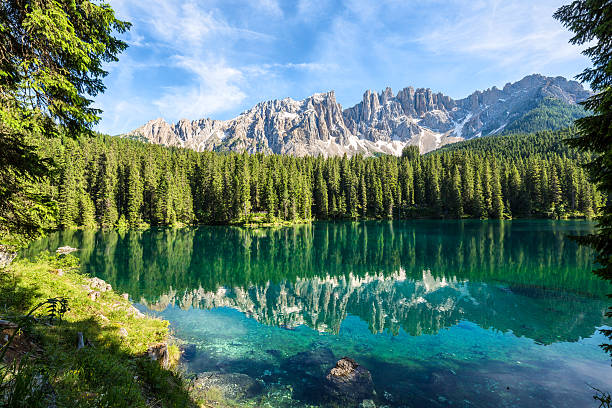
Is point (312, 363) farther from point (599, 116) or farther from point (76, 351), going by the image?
point (599, 116)

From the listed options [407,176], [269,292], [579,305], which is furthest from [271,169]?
[579,305]

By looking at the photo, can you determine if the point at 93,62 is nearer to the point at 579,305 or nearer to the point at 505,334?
the point at 505,334

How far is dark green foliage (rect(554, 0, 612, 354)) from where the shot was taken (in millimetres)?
7270

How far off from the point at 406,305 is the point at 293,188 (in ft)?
249

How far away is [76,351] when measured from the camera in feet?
19.3

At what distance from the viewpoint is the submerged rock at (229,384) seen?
1047cm

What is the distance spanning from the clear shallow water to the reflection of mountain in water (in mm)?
111

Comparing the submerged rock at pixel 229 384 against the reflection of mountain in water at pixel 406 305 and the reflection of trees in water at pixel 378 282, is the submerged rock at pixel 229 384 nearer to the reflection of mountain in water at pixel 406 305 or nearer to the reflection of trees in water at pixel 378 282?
the reflection of mountain in water at pixel 406 305

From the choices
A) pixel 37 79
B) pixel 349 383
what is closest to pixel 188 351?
pixel 349 383

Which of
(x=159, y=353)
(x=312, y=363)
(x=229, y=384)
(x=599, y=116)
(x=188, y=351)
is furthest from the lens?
(x=188, y=351)

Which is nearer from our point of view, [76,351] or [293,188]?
[76,351]

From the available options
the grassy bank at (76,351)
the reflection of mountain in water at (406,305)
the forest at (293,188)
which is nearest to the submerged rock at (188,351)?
the grassy bank at (76,351)

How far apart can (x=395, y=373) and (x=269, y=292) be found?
14120 millimetres

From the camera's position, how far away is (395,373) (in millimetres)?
12023
